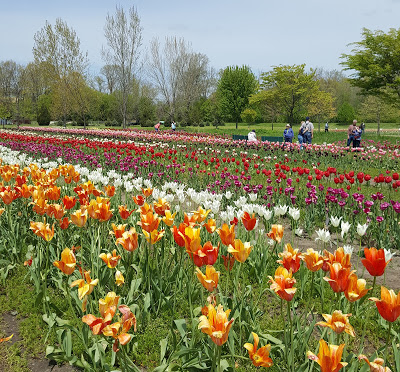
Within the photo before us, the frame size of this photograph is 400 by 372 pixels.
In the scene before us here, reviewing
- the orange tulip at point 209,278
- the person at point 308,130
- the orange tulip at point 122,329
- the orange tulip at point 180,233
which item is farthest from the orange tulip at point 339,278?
the person at point 308,130

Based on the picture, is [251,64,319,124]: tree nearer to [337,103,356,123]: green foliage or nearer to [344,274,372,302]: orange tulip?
[337,103,356,123]: green foliage

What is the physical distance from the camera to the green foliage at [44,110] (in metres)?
50.9

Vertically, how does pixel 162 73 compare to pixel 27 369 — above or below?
above

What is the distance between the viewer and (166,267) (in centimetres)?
321

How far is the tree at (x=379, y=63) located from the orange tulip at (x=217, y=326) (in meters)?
27.7

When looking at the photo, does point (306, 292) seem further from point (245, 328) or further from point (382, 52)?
point (382, 52)

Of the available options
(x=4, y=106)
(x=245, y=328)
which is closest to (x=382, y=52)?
(x=245, y=328)

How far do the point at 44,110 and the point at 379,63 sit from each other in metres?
44.3

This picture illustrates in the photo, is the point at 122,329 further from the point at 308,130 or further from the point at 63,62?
the point at 63,62

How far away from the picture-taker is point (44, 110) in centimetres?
→ 5141

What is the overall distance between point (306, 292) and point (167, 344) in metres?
1.56

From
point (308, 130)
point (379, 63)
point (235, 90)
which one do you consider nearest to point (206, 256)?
point (308, 130)

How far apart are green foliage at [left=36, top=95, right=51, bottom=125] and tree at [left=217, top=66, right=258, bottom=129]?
26.0 metres

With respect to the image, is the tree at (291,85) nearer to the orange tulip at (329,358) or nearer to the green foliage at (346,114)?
the green foliage at (346,114)
